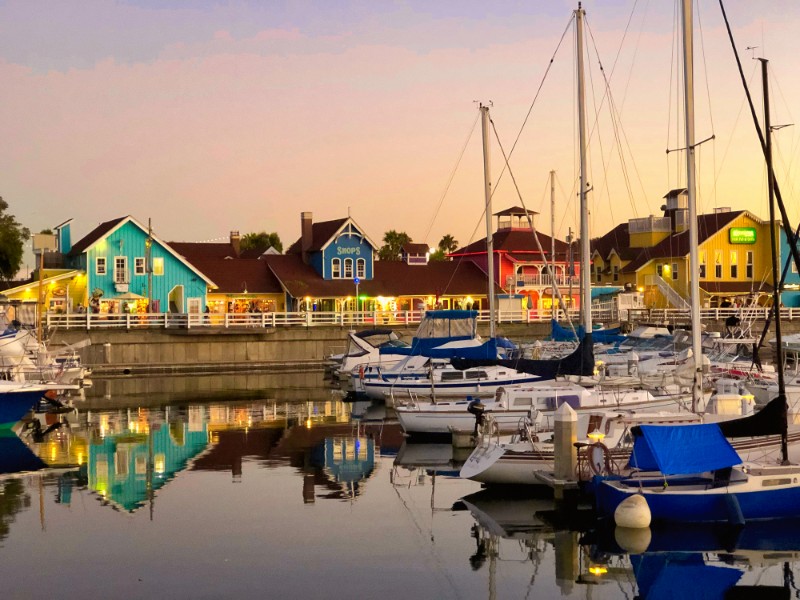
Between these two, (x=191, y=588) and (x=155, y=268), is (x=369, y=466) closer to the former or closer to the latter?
(x=191, y=588)

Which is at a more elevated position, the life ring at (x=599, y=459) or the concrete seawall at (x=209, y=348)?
the concrete seawall at (x=209, y=348)

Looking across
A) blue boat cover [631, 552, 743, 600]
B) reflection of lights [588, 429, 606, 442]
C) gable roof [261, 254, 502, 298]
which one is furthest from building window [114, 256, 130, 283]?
blue boat cover [631, 552, 743, 600]

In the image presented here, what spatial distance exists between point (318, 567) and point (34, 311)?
4242 centimetres

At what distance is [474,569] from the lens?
18.4m

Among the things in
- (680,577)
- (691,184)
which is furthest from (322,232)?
(680,577)

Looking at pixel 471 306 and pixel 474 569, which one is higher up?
pixel 471 306

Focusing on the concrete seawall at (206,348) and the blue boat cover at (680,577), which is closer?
the blue boat cover at (680,577)

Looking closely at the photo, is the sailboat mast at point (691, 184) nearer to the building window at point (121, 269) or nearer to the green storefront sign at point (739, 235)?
the building window at point (121, 269)

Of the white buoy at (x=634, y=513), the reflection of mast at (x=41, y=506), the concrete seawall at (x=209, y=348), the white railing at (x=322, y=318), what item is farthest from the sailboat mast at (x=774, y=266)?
the concrete seawall at (x=209, y=348)

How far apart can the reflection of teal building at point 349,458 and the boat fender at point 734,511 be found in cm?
955

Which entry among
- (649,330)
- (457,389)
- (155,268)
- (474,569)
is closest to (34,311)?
(155,268)

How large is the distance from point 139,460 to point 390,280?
2041 inches

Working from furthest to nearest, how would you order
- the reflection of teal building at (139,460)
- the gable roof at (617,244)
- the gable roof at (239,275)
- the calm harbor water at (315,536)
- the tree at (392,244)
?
1. the tree at (392,244)
2. the gable roof at (617,244)
3. the gable roof at (239,275)
4. the reflection of teal building at (139,460)
5. the calm harbor water at (315,536)

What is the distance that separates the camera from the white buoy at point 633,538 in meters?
19.3
